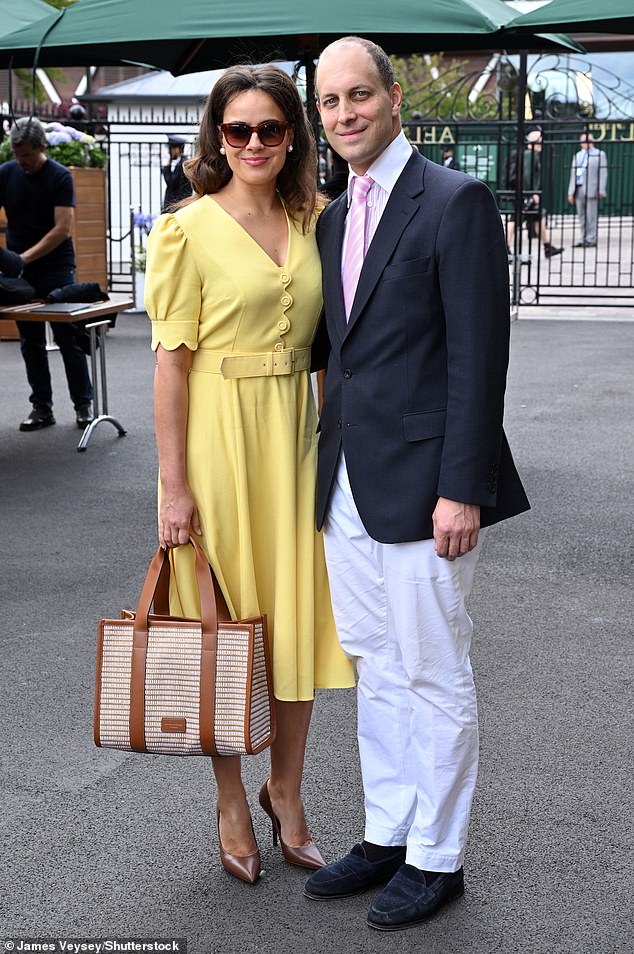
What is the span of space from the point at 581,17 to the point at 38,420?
475cm

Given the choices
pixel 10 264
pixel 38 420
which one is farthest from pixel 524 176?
pixel 10 264

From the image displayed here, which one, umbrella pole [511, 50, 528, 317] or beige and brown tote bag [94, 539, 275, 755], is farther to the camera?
umbrella pole [511, 50, 528, 317]

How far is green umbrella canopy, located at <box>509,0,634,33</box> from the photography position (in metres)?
6.51

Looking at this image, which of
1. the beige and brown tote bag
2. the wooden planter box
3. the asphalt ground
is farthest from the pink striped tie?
the wooden planter box

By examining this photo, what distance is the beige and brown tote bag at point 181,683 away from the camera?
9.42ft

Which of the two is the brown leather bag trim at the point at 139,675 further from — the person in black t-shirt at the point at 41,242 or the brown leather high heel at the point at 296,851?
the person in black t-shirt at the point at 41,242

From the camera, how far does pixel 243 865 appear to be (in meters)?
3.11

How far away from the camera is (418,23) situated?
6.26 meters

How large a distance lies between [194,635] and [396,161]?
1214 millimetres

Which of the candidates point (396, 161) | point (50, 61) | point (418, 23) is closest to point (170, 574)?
point (396, 161)

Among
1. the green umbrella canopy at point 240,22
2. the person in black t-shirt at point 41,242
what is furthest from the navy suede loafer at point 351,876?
the person in black t-shirt at point 41,242

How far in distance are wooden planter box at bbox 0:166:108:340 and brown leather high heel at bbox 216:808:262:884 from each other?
11654 mm

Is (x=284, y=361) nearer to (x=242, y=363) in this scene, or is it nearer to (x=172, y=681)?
(x=242, y=363)

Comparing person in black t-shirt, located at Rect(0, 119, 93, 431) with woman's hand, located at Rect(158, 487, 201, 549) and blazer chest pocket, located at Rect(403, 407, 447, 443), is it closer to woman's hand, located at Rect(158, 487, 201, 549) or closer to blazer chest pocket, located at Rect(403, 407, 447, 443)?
woman's hand, located at Rect(158, 487, 201, 549)
